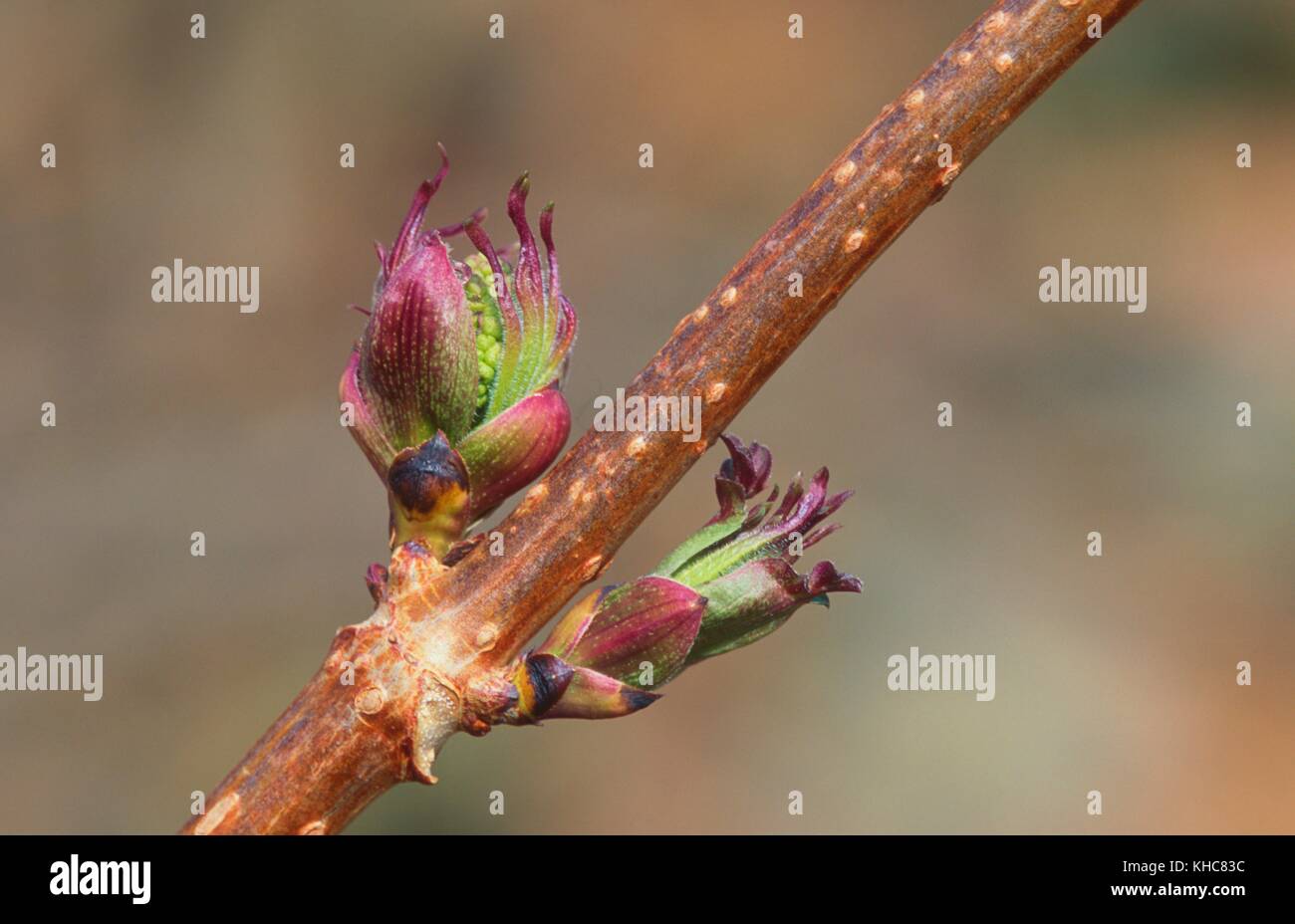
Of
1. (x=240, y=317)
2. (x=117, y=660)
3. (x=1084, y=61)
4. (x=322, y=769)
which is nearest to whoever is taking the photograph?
(x=322, y=769)

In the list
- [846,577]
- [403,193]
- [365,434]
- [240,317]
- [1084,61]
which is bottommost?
[846,577]

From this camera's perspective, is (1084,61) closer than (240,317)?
No

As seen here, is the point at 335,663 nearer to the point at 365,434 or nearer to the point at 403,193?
the point at 365,434

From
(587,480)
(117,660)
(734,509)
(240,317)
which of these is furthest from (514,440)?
(240,317)

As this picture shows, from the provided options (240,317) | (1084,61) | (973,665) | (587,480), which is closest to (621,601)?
(587,480)

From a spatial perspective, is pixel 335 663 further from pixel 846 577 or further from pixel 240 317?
pixel 240 317

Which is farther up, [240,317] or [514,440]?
[240,317]

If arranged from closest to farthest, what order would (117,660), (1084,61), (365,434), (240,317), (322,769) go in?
(322,769)
(365,434)
(117,660)
(240,317)
(1084,61)
